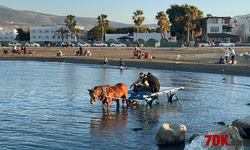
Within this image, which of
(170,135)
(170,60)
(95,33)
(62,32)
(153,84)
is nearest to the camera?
(170,135)

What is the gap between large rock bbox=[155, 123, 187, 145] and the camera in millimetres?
9484

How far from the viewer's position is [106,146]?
9.33m

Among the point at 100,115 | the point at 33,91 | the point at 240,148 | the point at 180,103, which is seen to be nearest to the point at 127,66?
the point at 33,91

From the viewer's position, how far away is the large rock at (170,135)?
948cm

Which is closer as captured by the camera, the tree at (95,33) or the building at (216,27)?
the building at (216,27)

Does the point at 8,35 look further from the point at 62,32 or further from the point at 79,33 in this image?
the point at 79,33

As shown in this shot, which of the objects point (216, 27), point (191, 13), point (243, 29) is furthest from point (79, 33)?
point (243, 29)

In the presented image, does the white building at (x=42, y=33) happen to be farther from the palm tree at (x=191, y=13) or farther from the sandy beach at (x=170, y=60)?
the sandy beach at (x=170, y=60)

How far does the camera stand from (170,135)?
9.52m

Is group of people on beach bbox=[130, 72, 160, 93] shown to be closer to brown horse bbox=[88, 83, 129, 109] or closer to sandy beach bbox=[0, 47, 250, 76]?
brown horse bbox=[88, 83, 129, 109]

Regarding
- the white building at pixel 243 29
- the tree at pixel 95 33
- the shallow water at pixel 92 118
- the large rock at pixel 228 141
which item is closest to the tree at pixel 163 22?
the white building at pixel 243 29

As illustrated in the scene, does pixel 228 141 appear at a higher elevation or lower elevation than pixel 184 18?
lower

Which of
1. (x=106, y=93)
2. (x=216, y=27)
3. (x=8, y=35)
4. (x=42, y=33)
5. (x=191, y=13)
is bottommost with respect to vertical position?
(x=106, y=93)

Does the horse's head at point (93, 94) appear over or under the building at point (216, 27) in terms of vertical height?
under
